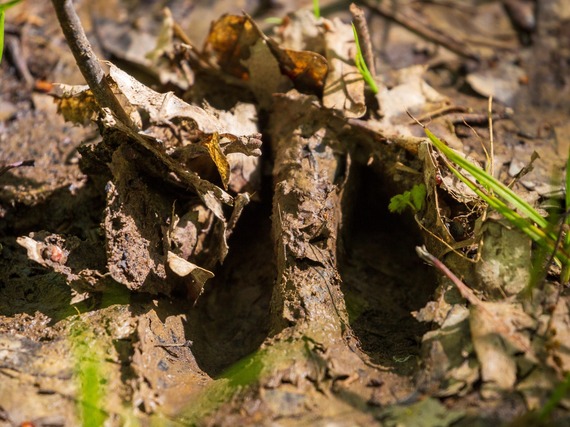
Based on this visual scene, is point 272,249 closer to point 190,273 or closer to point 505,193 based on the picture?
point 190,273

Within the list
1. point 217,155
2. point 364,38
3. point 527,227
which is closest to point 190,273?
point 217,155

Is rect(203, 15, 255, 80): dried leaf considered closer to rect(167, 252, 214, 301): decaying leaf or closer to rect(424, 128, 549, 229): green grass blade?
rect(167, 252, 214, 301): decaying leaf

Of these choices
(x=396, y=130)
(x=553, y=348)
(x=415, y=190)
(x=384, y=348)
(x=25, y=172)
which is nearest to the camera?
(x=553, y=348)

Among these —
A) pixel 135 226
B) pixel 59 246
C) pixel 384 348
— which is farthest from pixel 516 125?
pixel 59 246

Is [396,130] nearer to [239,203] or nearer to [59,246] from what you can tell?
[239,203]

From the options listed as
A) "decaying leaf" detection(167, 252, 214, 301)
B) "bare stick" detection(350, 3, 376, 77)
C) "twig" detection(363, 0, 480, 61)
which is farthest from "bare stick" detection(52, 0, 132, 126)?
"twig" detection(363, 0, 480, 61)

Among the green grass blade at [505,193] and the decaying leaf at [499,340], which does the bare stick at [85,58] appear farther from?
the decaying leaf at [499,340]
